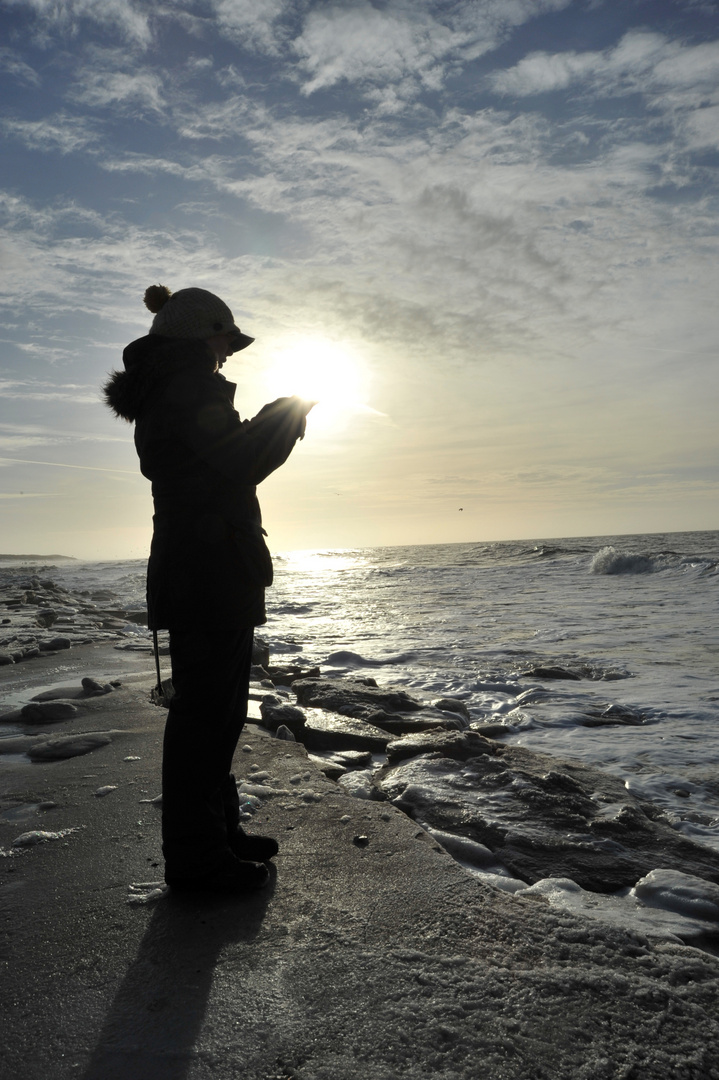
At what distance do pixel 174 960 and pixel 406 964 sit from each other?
0.57 m

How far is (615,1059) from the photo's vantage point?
133cm

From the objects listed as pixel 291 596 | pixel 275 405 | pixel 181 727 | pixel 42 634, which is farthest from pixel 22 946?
pixel 291 596

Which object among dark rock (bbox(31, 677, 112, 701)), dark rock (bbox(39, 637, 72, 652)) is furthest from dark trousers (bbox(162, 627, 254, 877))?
dark rock (bbox(39, 637, 72, 652))

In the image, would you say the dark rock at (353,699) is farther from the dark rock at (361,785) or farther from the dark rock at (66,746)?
the dark rock at (66,746)

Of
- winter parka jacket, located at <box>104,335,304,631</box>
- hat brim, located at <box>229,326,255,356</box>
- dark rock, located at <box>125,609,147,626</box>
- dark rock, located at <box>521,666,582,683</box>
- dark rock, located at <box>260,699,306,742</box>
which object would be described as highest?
hat brim, located at <box>229,326,255,356</box>

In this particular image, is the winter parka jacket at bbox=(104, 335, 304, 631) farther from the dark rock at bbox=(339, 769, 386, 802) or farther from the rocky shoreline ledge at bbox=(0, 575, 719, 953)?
the dark rock at bbox=(339, 769, 386, 802)

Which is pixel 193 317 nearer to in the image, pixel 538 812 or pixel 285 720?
pixel 538 812

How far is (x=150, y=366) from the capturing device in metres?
2.14

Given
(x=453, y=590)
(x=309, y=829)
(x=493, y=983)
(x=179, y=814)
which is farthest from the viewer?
(x=453, y=590)

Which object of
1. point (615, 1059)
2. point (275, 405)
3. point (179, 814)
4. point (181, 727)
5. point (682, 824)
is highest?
point (275, 405)

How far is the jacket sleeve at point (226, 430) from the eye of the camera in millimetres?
2037

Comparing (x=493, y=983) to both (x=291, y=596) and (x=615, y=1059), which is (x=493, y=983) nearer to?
(x=615, y=1059)

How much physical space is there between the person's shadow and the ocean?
2.19 meters

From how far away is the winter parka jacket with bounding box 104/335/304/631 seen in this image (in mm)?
2055
